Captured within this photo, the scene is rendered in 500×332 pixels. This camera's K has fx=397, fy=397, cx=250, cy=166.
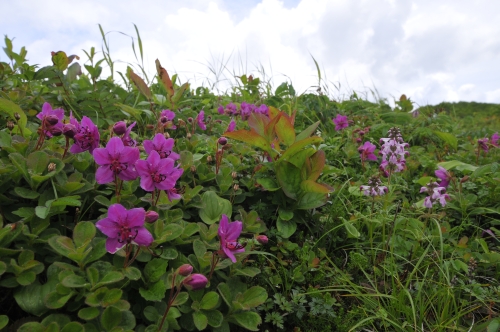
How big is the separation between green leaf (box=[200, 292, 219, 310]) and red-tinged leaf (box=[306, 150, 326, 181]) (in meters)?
0.91

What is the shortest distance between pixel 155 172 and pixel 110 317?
516 mm

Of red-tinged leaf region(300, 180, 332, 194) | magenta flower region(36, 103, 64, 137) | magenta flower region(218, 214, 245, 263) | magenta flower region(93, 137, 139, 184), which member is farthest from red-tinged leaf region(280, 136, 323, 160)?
magenta flower region(36, 103, 64, 137)

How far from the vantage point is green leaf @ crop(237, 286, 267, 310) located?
1507mm

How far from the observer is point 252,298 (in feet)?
5.04

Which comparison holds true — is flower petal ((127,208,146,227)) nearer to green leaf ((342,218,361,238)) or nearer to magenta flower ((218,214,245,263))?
magenta flower ((218,214,245,263))

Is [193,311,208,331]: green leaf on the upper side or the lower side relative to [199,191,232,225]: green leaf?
lower

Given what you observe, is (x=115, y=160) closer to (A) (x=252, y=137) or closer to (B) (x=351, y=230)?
(A) (x=252, y=137)

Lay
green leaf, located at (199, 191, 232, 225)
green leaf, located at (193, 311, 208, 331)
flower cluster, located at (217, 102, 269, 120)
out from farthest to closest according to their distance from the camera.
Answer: flower cluster, located at (217, 102, 269, 120)
green leaf, located at (199, 191, 232, 225)
green leaf, located at (193, 311, 208, 331)

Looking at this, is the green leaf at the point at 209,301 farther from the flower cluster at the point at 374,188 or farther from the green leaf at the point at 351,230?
the flower cluster at the point at 374,188

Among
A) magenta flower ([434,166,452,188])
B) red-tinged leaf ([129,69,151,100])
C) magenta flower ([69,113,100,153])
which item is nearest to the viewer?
magenta flower ([69,113,100,153])

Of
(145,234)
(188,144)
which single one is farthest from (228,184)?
(145,234)

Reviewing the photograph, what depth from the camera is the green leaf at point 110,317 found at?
48.6 inches

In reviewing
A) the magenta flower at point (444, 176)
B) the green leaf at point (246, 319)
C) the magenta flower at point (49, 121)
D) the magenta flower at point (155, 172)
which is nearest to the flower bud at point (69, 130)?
the magenta flower at point (49, 121)

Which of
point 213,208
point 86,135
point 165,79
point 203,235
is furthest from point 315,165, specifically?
point 165,79
